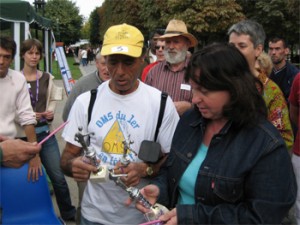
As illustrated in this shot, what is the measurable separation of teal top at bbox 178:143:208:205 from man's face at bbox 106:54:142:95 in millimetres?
560

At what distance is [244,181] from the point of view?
161 cm

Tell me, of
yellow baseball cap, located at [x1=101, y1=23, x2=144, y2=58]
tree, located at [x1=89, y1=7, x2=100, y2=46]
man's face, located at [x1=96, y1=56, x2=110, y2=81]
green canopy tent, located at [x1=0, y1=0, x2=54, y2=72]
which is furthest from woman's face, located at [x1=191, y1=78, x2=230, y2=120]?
tree, located at [x1=89, y1=7, x2=100, y2=46]

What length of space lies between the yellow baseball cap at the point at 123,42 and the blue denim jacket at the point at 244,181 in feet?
2.31

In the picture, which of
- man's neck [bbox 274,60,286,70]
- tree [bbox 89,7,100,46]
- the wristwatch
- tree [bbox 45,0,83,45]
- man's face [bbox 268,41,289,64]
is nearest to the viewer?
the wristwatch

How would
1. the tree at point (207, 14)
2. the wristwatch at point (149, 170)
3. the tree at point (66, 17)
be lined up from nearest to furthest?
the wristwatch at point (149, 170), the tree at point (207, 14), the tree at point (66, 17)

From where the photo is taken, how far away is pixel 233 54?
1675 millimetres

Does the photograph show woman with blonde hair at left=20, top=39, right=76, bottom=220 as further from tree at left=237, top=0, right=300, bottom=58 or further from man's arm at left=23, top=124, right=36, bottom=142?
tree at left=237, top=0, right=300, bottom=58

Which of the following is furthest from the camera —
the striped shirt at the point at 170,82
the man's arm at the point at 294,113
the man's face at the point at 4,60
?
the man's arm at the point at 294,113

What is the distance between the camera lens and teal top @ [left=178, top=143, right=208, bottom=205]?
1.75 meters

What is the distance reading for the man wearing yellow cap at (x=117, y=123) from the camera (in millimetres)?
2016

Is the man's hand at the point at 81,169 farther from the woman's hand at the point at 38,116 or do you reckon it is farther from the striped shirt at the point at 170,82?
the woman's hand at the point at 38,116

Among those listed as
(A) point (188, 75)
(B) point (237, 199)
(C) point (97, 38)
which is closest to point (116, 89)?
(A) point (188, 75)

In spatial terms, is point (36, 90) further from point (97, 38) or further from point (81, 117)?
point (97, 38)

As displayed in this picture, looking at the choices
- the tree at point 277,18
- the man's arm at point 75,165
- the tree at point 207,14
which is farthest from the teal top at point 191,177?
the tree at point 207,14
